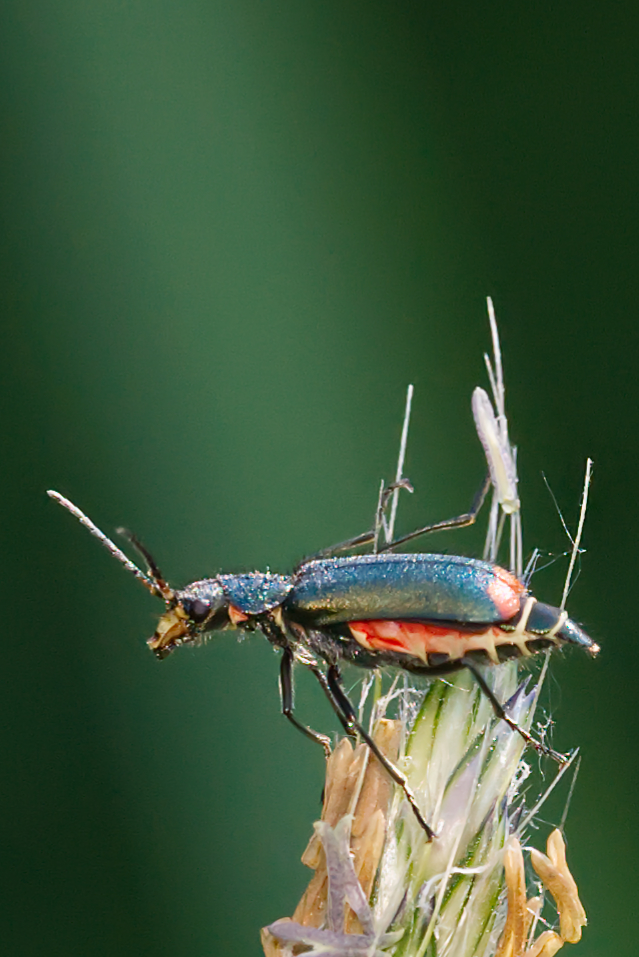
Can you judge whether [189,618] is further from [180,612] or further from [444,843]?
[444,843]

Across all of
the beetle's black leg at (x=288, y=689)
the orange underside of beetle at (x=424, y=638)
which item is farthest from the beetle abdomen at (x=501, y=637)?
the beetle's black leg at (x=288, y=689)

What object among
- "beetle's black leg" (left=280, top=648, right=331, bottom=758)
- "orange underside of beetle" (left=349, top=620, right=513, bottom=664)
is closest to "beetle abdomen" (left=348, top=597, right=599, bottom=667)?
"orange underside of beetle" (left=349, top=620, right=513, bottom=664)

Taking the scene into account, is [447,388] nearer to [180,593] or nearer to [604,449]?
[604,449]

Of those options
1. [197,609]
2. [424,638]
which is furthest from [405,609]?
[197,609]

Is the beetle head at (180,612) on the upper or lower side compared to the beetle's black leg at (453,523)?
lower

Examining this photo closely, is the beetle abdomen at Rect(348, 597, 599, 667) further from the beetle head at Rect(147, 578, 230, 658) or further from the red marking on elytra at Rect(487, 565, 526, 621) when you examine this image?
the beetle head at Rect(147, 578, 230, 658)

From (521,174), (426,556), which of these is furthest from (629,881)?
(521,174)

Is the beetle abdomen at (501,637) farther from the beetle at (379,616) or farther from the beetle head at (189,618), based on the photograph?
the beetle head at (189,618)
